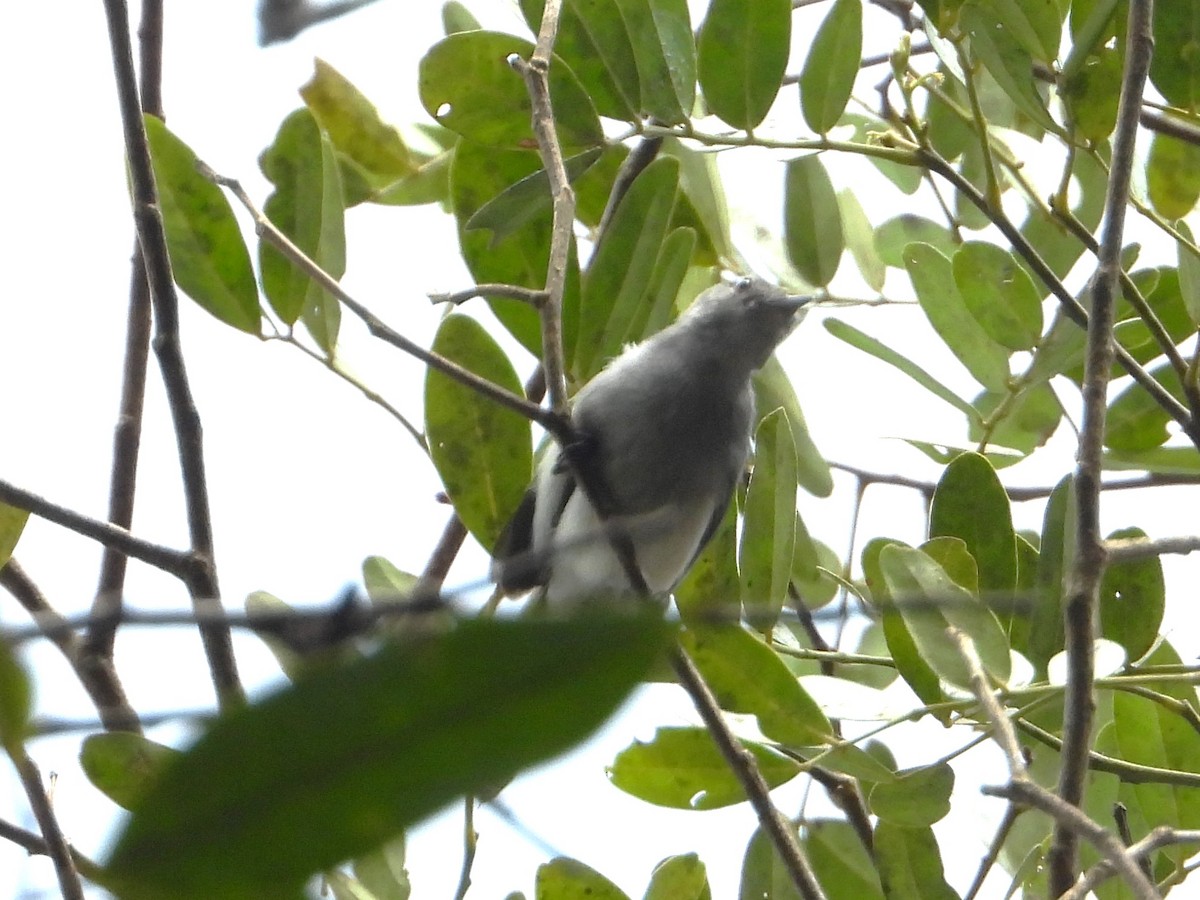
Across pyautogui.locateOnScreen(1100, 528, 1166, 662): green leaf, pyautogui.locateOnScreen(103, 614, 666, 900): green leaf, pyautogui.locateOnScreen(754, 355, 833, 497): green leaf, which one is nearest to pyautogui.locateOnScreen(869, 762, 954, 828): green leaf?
pyautogui.locateOnScreen(1100, 528, 1166, 662): green leaf

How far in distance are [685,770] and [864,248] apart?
3.86 ft

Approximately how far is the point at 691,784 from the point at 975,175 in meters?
1.14

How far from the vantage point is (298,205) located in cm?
183

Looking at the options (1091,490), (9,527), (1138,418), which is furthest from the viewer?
(1138,418)

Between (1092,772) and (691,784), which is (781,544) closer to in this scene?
(691,784)

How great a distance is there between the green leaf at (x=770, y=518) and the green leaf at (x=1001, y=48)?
0.52 meters

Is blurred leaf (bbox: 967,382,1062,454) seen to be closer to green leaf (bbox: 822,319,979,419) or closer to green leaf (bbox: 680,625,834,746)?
green leaf (bbox: 822,319,979,419)

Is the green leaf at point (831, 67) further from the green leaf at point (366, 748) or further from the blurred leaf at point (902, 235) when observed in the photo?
the green leaf at point (366, 748)

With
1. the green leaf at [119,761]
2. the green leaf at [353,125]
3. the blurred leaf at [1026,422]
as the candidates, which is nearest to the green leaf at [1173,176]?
the blurred leaf at [1026,422]

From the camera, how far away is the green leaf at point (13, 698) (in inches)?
13.3

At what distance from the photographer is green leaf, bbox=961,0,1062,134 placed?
5.65 feet

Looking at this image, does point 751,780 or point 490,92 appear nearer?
point 751,780

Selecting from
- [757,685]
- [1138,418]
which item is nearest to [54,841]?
[757,685]

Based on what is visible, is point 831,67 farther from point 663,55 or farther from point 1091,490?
point 1091,490
